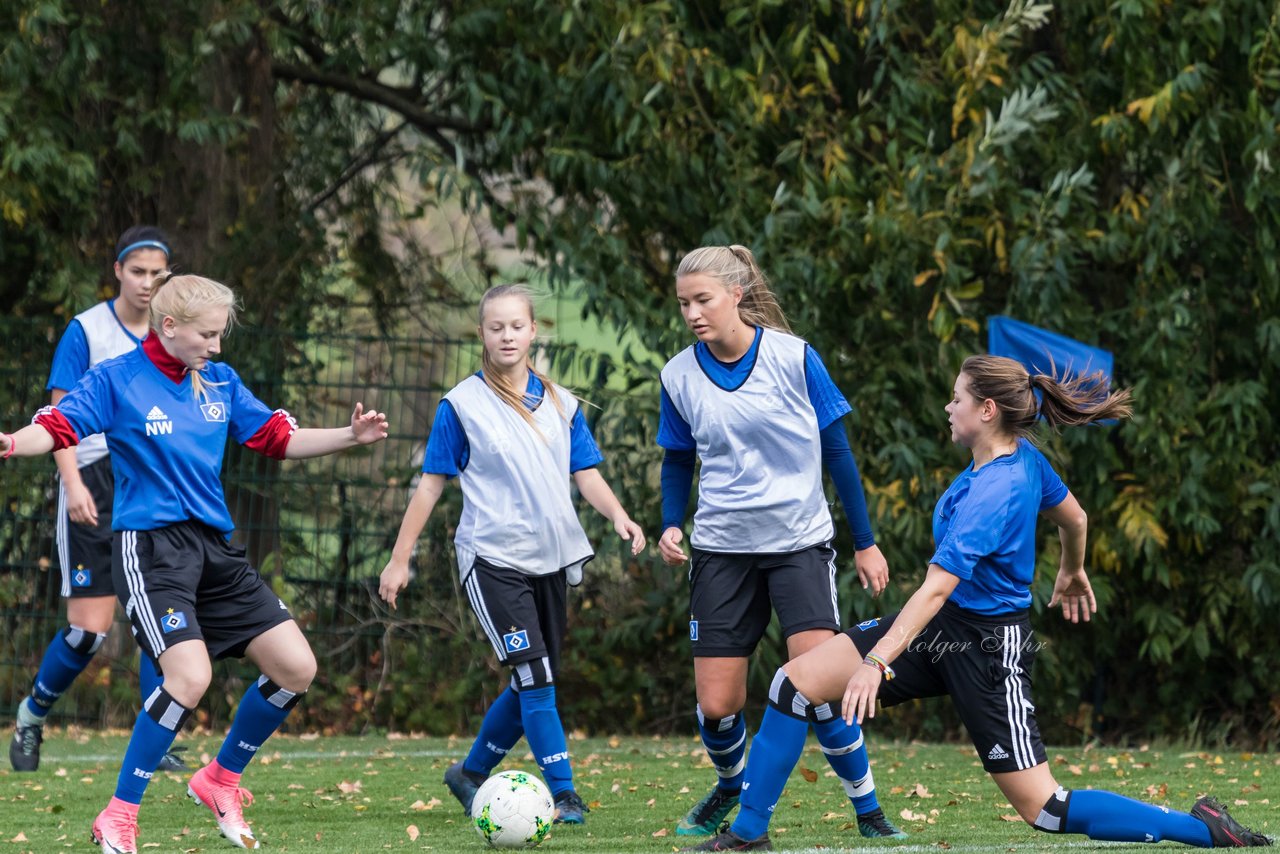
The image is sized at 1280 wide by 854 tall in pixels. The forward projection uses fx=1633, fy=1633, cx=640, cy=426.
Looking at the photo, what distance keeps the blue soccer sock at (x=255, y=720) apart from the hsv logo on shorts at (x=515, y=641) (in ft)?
2.28

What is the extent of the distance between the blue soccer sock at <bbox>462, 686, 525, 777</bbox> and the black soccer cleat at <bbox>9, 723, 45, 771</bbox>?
2397mm

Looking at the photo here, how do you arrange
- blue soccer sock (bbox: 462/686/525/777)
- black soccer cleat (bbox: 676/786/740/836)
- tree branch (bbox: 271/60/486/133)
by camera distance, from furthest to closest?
tree branch (bbox: 271/60/486/133) < blue soccer sock (bbox: 462/686/525/777) < black soccer cleat (bbox: 676/786/740/836)

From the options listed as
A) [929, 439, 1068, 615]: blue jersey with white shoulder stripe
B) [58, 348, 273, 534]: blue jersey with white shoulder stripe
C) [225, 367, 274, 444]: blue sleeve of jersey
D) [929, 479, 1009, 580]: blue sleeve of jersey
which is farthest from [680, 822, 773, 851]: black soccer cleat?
[225, 367, 274, 444]: blue sleeve of jersey

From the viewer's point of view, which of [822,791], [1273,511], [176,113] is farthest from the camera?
[176,113]

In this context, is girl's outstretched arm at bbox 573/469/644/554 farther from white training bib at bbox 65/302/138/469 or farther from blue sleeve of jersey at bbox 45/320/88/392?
blue sleeve of jersey at bbox 45/320/88/392

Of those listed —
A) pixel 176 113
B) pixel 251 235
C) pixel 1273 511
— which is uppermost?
pixel 176 113

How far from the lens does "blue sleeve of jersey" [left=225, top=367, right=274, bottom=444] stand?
5.40m

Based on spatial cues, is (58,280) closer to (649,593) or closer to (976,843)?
(649,593)

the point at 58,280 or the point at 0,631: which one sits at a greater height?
the point at 58,280

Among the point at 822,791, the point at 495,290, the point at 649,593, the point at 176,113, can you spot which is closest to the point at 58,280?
the point at 176,113

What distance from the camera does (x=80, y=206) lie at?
9250 millimetres

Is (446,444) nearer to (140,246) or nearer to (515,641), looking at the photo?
(515,641)

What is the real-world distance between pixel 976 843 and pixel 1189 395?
12.2ft

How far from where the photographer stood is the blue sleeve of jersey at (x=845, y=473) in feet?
17.3
